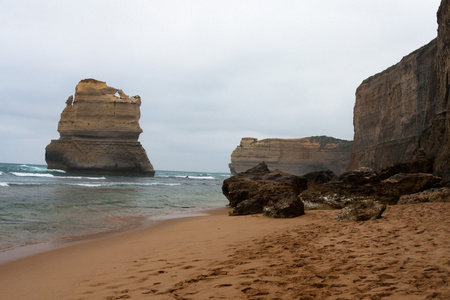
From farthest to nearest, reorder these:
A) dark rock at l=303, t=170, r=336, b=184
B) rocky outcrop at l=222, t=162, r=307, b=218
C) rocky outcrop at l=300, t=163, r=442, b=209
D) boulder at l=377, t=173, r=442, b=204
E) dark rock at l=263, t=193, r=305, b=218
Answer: dark rock at l=303, t=170, r=336, b=184 → boulder at l=377, t=173, r=442, b=204 → rocky outcrop at l=300, t=163, r=442, b=209 → rocky outcrop at l=222, t=162, r=307, b=218 → dark rock at l=263, t=193, r=305, b=218

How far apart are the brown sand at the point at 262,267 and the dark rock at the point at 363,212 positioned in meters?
0.44

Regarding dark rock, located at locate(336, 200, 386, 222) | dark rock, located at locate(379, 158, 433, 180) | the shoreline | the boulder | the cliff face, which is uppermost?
the cliff face

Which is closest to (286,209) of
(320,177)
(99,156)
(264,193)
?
(264,193)

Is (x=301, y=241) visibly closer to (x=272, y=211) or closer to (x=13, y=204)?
(x=272, y=211)

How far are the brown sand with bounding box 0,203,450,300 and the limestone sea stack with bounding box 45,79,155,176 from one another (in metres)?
46.4

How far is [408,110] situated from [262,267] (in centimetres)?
3100

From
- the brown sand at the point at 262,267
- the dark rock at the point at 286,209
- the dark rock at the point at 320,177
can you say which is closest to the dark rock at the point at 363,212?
the brown sand at the point at 262,267

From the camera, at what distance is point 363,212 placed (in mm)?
6879

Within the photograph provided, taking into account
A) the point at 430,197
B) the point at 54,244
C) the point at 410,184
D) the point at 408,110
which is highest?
the point at 408,110

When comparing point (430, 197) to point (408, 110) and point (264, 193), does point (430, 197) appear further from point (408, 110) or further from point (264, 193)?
point (408, 110)

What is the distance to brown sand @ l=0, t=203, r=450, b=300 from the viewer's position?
2805 millimetres

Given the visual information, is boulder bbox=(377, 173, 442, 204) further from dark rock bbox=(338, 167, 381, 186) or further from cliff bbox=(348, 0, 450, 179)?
cliff bbox=(348, 0, 450, 179)

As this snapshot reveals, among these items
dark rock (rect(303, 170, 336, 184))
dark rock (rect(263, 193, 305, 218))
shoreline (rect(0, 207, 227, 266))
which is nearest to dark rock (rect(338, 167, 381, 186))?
dark rock (rect(263, 193, 305, 218))

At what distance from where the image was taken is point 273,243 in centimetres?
506
